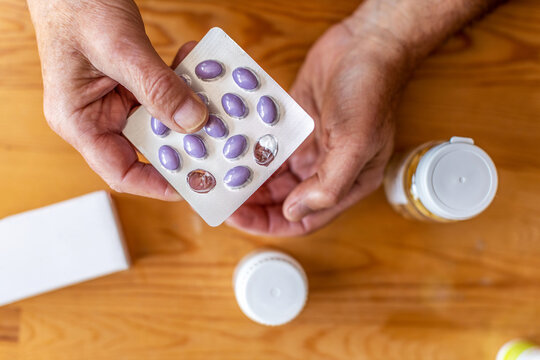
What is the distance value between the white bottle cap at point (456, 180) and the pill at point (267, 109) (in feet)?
0.59

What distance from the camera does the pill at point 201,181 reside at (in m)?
0.47

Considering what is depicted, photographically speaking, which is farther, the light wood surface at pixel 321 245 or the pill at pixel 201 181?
the light wood surface at pixel 321 245

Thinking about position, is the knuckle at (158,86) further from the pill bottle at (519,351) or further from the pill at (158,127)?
the pill bottle at (519,351)

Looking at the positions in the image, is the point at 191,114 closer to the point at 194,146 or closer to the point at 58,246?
the point at 194,146

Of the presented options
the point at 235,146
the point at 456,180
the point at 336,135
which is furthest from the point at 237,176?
the point at 456,180

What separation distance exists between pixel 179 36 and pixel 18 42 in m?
0.21

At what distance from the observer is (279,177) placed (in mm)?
626

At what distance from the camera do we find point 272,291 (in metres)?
0.53

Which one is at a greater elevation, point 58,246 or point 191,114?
point 191,114

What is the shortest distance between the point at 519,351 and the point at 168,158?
20.3 inches

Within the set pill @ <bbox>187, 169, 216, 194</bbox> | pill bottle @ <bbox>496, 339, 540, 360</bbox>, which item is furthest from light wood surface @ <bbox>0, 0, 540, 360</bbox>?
pill @ <bbox>187, 169, 216, 194</bbox>

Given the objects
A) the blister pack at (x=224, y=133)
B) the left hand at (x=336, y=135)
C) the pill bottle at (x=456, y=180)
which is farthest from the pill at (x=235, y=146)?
the pill bottle at (x=456, y=180)

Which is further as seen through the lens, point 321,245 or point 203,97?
point 321,245

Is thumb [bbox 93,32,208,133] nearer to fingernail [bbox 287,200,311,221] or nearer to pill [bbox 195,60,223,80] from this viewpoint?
pill [bbox 195,60,223,80]
